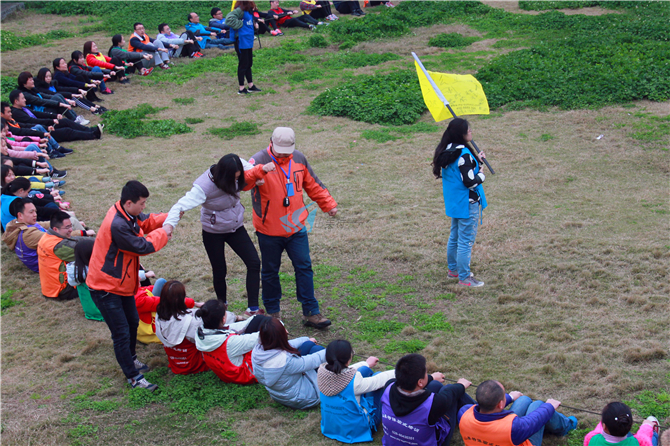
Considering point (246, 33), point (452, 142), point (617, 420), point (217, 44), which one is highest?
point (246, 33)

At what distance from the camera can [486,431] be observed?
11.4ft

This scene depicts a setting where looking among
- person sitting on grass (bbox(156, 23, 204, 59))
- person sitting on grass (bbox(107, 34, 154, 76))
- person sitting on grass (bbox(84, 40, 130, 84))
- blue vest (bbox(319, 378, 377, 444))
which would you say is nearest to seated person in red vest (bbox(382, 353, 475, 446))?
blue vest (bbox(319, 378, 377, 444))

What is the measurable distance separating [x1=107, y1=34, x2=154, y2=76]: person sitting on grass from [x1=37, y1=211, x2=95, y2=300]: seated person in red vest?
9.32 meters

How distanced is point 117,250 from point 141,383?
1.14m

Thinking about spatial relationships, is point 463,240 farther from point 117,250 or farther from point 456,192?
point 117,250

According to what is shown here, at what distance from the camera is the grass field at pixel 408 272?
14.4 feet

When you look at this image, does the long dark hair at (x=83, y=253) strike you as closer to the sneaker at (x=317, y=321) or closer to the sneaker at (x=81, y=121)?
the sneaker at (x=317, y=321)

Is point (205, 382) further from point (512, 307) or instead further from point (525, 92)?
point (525, 92)

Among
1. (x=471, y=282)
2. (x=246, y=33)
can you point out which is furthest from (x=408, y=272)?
(x=246, y=33)

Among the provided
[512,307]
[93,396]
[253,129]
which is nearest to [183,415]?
[93,396]

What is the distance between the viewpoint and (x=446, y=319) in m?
5.49

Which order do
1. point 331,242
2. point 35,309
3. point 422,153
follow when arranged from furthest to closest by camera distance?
1. point 422,153
2. point 331,242
3. point 35,309

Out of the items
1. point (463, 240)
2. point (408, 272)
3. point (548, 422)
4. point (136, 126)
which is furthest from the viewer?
point (136, 126)

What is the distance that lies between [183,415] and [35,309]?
277 cm
